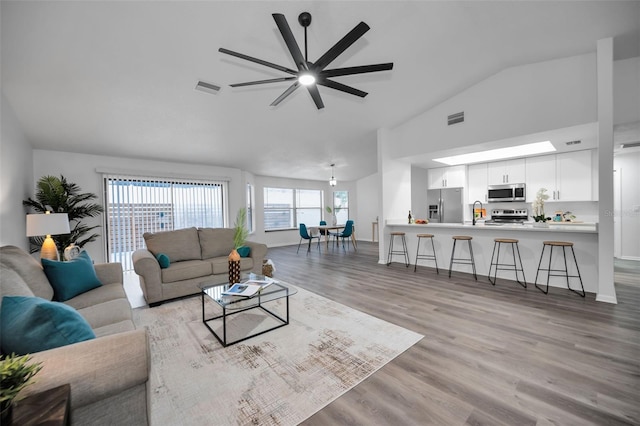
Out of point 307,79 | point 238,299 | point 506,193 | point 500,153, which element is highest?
point 307,79

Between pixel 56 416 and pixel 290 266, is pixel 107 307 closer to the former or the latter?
pixel 56 416

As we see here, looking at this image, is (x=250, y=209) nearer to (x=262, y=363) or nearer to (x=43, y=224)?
(x=43, y=224)

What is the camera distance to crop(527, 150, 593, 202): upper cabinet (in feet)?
15.7

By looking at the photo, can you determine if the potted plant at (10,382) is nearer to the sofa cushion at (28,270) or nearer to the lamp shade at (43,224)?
the sofa cushion at (28,270)

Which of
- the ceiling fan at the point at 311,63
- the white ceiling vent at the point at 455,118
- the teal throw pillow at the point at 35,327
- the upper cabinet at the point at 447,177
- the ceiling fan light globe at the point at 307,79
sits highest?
the white ceiling vent at the point at 455,118

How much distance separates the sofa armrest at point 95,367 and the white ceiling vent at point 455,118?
518 centimetres

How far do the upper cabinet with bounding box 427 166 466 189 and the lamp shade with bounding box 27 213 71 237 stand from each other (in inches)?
281

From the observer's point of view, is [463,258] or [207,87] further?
[463,258]

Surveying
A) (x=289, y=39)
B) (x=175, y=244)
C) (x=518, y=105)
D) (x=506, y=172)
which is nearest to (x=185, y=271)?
(x=175, y=244)

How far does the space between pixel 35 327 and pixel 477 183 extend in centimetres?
708

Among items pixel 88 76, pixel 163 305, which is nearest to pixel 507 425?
pixel 163 305

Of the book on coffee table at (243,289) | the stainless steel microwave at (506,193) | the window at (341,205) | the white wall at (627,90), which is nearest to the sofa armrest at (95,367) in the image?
the book on coffee table at (243,289)

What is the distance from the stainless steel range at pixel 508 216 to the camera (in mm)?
5508

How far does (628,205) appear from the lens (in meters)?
5.37
